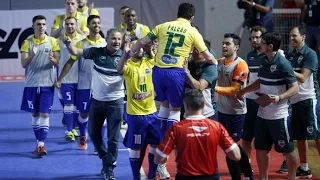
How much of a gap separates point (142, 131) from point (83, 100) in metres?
3.32

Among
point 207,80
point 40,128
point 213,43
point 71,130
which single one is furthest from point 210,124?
point 213,43

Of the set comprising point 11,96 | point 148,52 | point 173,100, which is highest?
point 148,52

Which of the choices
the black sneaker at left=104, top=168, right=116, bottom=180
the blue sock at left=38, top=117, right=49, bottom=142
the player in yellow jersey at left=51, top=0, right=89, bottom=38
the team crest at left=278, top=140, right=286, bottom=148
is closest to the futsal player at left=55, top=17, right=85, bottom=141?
the player in yellow jersey at left=51, top=0, right=89, bottom=38

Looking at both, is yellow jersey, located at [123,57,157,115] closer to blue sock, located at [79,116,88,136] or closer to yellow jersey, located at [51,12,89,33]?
blue sock, located at [79,116,88,136]

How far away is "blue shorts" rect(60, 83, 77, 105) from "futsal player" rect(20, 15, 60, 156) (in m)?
0.84

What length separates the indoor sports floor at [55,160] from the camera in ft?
38.5

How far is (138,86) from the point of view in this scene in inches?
406

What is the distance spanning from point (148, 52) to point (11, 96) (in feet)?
28.7

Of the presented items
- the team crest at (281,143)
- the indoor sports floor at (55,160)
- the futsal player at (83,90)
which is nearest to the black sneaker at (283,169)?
the indoor sports floor at (55,160)

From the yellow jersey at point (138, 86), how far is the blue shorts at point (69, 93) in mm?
3609

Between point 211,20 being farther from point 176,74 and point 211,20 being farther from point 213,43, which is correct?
point 176,74

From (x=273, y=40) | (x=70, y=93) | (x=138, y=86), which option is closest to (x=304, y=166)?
(x=273, y=40)

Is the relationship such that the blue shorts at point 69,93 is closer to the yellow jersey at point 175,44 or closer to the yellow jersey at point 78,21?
the yellow jersey at point 78,21

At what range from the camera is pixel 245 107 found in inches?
436
